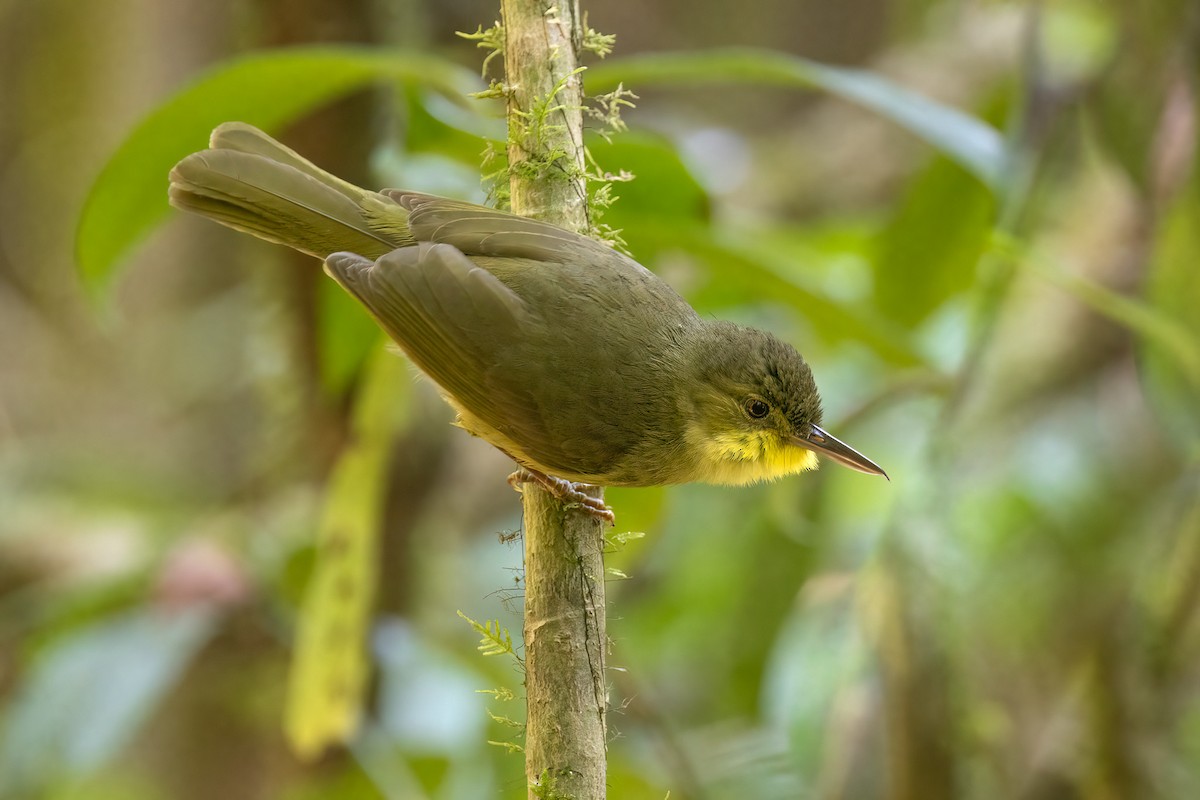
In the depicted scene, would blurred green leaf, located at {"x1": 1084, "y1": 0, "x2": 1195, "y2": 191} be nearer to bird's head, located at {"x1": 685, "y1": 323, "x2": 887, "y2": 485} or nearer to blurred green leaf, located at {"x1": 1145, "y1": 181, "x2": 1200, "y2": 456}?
blurred green leaf, located at {"x1": 1145, "y1": 181, "x2": 1200, "y2": 456}

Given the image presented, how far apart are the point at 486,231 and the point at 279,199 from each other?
46 centimetres

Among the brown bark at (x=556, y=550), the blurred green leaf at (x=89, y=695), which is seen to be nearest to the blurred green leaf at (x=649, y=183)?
the brown bark at (x=556, y=550)

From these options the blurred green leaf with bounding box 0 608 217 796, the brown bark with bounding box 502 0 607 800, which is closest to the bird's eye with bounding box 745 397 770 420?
the brown bark with bounding box 502 0 607 800

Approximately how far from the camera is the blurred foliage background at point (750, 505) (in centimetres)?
294

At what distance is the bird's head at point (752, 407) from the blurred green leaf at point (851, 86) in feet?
2.21

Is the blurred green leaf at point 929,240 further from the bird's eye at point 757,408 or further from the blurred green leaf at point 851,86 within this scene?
the bird's eye at point 757,408

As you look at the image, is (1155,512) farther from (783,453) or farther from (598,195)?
(598,195)

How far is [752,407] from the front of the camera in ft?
8.69

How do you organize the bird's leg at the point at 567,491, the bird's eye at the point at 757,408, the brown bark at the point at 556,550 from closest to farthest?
the brown bark at the point at 556,550 < the bird's leg at the point at 567,491 < the bird's eye at the point at 757,408

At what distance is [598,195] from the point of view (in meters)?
2.44

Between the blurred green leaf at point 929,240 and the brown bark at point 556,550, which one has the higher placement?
the blurred green leaf at point 929,240

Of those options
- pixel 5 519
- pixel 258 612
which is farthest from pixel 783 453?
pixel 5 519

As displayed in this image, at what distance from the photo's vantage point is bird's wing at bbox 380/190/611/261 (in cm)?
243

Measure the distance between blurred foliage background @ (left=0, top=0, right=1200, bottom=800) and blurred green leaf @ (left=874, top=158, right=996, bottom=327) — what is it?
0.04ft
